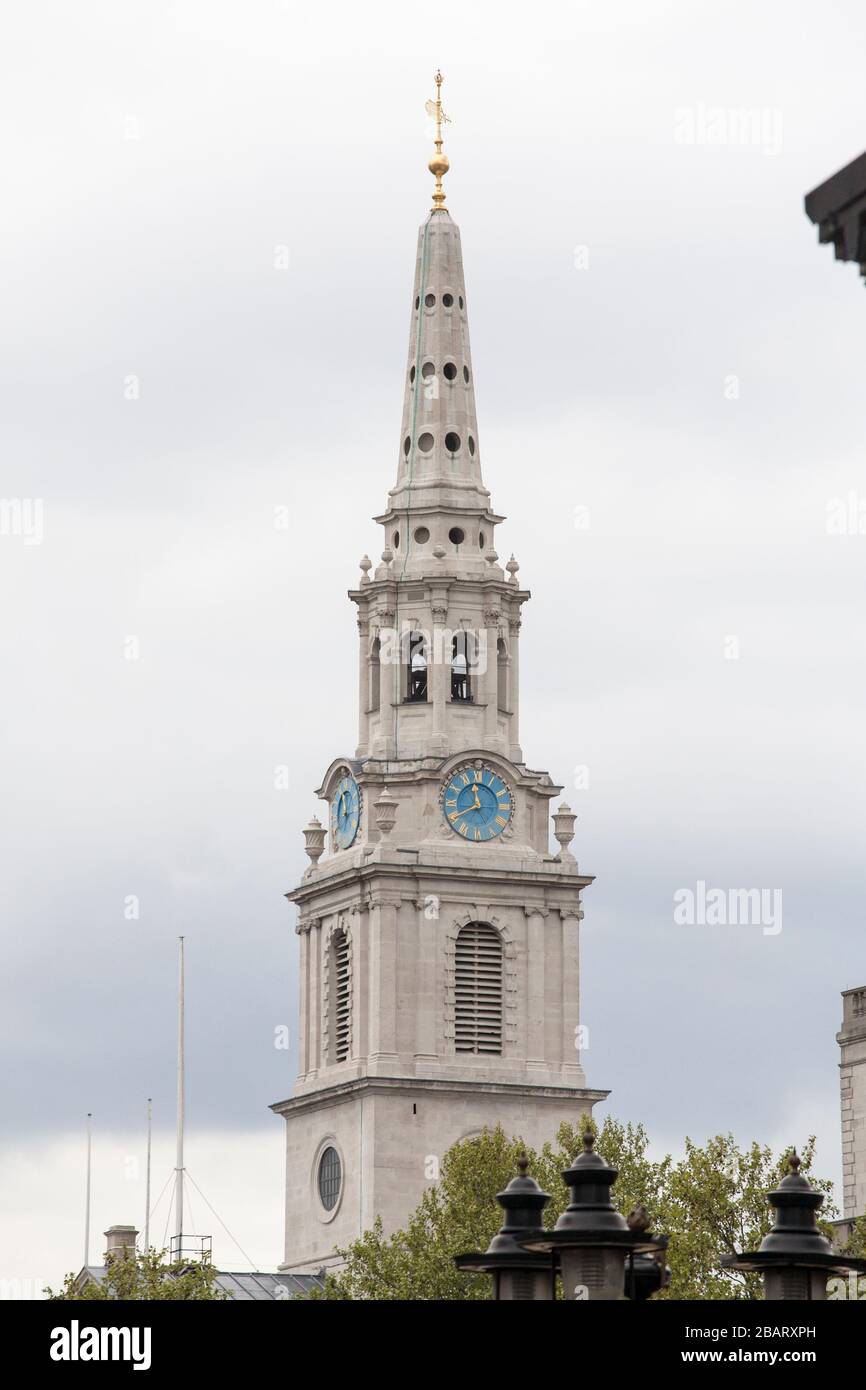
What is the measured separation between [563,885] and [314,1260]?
17.6m

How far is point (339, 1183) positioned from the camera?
150000mm

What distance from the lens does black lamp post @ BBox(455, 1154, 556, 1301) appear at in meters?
54.1

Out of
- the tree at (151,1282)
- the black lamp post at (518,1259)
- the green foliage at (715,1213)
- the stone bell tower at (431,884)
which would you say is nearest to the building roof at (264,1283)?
the stone bell tower at (431,884)

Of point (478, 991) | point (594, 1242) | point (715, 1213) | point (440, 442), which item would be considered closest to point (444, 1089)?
point (478, 991)

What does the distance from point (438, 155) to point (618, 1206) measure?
211ft

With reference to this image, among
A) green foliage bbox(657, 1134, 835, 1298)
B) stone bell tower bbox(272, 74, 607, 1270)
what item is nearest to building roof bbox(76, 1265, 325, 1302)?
stone bell tower bbox(272, 74, 607, 1270)

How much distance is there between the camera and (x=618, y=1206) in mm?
110312

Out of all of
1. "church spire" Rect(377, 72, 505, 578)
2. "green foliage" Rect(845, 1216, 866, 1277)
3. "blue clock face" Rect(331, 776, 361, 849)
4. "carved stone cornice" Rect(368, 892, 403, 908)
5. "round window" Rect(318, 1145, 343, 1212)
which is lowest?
"green foliage" Rect(845, 1216, 866, 1277)

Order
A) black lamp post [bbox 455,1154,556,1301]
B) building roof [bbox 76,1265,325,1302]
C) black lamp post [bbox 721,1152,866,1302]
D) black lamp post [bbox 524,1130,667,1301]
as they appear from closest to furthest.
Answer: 1. black lamp post [bbox 524,1130,667,1301]
2. black lamp post [bbox 455,1154,556,1301]
3. black lamp post [bbox 721,1152,866,1302]
4. building roof [bbox 76,1265,325,1302]

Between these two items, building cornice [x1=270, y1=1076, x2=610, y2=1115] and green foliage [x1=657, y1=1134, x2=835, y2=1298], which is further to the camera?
building cornice [x1=270, y1=1076, x2=610, y2=1115]

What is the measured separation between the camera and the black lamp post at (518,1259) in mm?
54125

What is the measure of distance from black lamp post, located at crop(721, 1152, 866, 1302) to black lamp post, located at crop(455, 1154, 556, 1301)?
2.95m

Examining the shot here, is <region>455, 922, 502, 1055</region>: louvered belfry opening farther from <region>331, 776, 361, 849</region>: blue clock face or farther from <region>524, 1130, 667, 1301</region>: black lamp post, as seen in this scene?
<region>524, 1130, 667, 1301</region>: black lamp post
